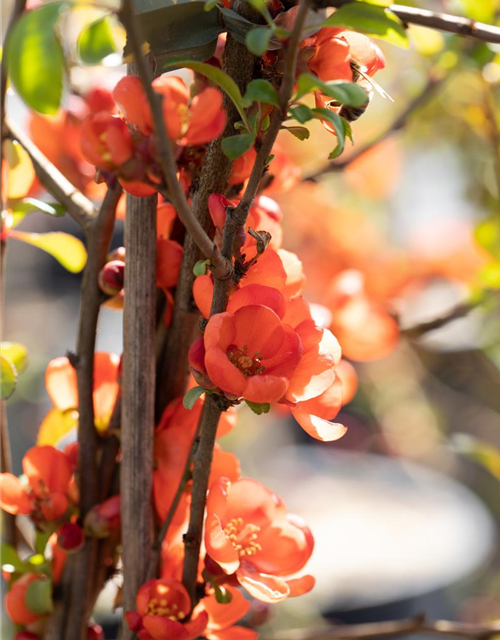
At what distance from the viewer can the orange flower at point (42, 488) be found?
45 cm

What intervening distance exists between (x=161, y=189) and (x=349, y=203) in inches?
52.7

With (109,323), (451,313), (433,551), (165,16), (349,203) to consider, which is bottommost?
(433,551)

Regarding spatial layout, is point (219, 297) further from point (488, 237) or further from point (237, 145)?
point (488, 237)

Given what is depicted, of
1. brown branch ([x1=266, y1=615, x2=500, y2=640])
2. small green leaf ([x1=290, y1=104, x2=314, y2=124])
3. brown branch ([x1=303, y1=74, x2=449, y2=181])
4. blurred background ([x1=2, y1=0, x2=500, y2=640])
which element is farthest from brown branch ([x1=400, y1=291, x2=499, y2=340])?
small green leaf ([x1=290, y1=104, x2=314, y2=124])

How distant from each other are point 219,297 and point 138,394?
0.10 metres

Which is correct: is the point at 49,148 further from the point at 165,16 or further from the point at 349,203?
the point at 349,203

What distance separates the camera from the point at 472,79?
0.95 meters

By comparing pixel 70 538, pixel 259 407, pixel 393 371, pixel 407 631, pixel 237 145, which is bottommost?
pixel 393 371

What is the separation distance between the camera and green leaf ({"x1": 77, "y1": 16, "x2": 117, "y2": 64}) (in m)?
0.36

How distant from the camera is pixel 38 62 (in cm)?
27

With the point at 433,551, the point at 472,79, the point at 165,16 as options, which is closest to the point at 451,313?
the point at 472,79

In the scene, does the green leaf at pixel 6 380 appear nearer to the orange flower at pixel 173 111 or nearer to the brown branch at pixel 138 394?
the brown branch at pixel 138 394

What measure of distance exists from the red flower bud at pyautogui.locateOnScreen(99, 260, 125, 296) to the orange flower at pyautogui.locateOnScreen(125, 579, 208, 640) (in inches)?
6.5

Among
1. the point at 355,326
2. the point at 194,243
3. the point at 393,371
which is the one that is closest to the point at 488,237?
the point at 355,326
